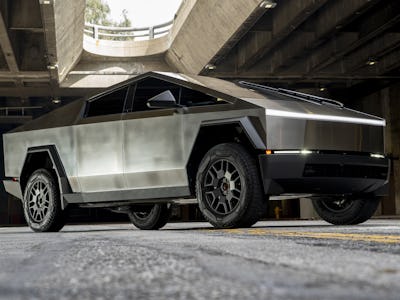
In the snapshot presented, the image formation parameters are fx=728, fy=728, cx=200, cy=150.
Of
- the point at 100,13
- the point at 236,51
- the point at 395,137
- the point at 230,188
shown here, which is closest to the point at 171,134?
the point at 230,188

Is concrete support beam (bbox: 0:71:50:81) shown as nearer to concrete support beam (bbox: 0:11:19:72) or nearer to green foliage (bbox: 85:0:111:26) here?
concrete support beam (bbox: 0:11:19:72)

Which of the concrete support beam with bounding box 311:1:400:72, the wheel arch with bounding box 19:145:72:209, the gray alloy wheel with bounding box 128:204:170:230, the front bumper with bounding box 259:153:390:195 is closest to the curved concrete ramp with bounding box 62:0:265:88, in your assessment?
the concrete support beam with bounding box 311:1:400:72

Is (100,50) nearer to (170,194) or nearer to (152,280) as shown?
(170,194)

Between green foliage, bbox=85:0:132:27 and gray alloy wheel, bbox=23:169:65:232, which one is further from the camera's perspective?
green foliage, bbox=85:0:132:27

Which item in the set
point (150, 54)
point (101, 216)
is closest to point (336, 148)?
point (150, 54)

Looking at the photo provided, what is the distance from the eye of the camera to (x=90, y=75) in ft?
88.7

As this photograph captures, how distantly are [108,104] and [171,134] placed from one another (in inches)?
46.8

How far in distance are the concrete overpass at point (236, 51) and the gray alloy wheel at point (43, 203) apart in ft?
28.8

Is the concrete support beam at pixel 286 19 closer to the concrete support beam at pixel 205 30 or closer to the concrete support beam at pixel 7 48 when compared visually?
the concrete support beam at pixel 205 30

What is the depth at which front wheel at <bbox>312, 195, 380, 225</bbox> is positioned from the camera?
783 centimetres

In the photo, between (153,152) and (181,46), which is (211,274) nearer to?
(153,152)

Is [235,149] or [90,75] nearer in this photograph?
[235,149]

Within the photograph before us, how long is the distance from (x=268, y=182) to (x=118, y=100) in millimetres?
2264

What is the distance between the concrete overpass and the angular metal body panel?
30.1 feet
